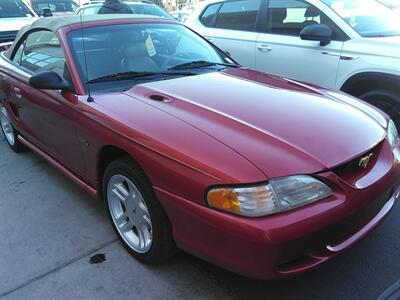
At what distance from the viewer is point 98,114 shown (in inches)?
109

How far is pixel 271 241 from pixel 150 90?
1440mm

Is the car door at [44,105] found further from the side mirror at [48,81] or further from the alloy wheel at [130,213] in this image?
the alloy wheel at [130,213]

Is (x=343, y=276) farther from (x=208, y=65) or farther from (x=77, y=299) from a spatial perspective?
(x=208, y=65)

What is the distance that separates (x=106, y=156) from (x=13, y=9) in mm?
7960

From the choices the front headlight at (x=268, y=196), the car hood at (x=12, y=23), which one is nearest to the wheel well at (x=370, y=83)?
the front headlight at (x=268, y=196)

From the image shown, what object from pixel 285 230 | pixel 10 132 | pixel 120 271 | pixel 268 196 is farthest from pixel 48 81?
pixel 10 132

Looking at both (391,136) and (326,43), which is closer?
(391,136)

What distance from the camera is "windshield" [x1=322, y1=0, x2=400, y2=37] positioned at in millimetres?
4414

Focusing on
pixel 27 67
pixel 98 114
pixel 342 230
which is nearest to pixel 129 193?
pixel 98 114

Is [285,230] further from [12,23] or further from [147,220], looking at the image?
[12,23]

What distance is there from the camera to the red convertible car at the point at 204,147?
2012 mm

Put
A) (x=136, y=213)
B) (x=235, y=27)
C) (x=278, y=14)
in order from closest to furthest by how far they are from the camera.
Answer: (x=136, y=213)
(x=278, y=14)
(x=235, y=27)

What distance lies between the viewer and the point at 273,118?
8.18 ft

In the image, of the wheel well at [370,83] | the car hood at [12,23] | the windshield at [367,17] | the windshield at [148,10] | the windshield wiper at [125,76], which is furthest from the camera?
the windshield at [148,10]
